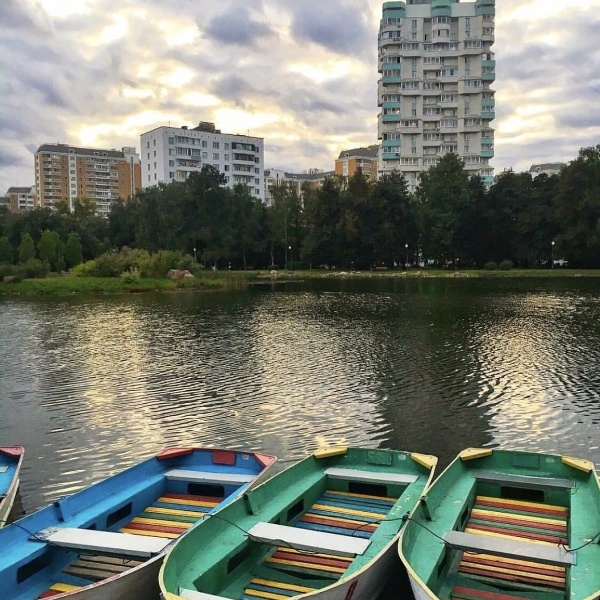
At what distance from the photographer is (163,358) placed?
23.8 m

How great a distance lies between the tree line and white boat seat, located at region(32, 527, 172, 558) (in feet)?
262

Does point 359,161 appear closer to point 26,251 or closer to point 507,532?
point 26,251

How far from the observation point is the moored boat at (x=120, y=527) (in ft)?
21.5

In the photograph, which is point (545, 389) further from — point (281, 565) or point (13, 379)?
point (13, 379)

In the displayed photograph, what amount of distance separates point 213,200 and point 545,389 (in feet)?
252

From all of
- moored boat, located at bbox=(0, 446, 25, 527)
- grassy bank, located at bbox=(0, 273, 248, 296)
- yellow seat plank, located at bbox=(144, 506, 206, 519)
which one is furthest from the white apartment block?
yellow seat plank, located at bbox=(144, 506, 206, 519)

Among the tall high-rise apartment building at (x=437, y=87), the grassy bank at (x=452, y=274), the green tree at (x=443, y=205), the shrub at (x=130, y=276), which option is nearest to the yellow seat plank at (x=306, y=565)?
the shrub at (x=130, y=276)

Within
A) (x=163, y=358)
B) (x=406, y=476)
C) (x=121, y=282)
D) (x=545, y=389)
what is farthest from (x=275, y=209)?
(x=406, y=476)

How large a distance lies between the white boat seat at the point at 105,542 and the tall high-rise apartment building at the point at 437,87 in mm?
130013

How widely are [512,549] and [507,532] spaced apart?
53.2 inches

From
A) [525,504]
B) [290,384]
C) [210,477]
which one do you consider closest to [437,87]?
[290,384]

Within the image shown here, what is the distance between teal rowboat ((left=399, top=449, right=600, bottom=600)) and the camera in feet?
21.8

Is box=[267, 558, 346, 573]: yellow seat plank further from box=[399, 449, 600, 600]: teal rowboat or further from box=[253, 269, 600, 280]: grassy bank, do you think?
box=[253, 269, 600, 280]: grassy bank

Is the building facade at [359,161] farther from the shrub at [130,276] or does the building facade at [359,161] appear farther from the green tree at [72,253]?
the shrub at [130,276]
